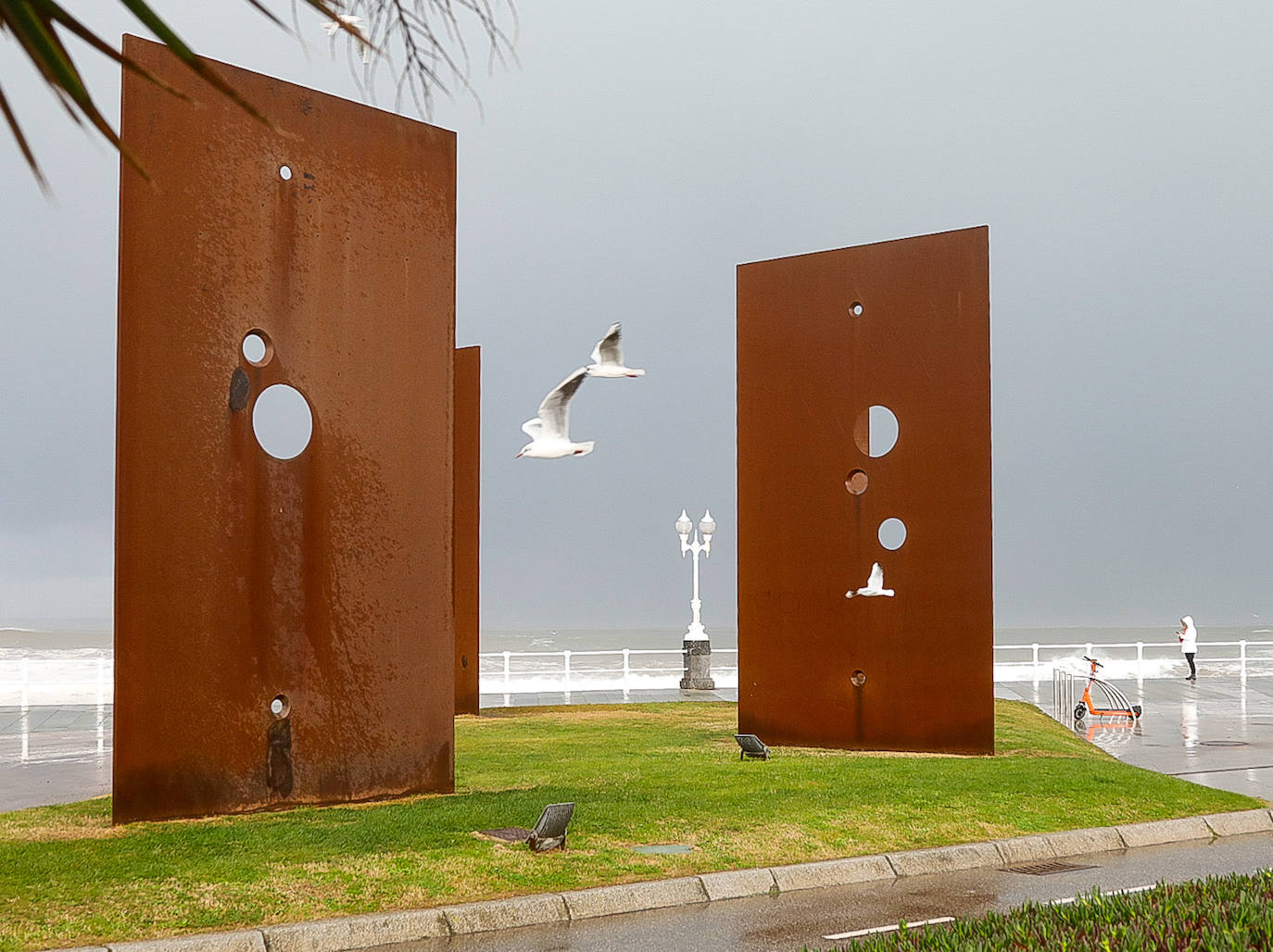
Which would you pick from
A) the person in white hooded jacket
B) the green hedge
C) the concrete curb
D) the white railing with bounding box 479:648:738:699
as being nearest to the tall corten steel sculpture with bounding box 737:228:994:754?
the concrete curb

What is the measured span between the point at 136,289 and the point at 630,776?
6.19m

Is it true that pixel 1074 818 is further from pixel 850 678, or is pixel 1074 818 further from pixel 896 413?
pixel 896 413

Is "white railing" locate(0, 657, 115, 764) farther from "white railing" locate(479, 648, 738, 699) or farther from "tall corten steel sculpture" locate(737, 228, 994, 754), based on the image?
"tall corten steel sculpture" locate(737, 228, 994, 754)

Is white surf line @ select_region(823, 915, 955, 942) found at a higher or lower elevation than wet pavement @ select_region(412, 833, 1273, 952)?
higher

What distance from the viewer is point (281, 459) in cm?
1129

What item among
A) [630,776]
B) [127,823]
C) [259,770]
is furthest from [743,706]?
[127,823]

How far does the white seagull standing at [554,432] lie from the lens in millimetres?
9531

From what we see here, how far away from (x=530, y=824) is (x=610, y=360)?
3.46m

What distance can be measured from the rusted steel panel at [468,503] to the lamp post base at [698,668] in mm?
8079

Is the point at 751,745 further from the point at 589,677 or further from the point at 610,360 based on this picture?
the point at 589,677

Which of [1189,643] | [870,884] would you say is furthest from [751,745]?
[1189,643]

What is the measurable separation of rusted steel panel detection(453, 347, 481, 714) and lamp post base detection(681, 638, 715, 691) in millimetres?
8079

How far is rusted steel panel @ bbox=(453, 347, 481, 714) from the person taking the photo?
2025cm

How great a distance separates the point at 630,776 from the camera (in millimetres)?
12938
